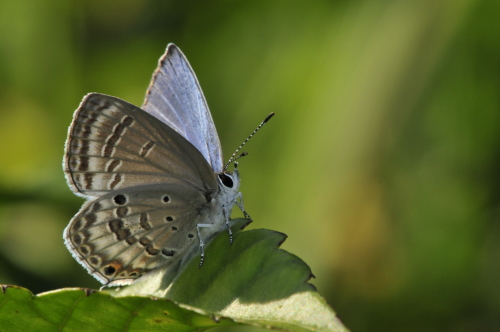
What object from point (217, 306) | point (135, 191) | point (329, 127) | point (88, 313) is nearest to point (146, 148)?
point (135, 191)

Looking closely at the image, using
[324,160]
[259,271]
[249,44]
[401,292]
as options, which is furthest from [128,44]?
[259,271]

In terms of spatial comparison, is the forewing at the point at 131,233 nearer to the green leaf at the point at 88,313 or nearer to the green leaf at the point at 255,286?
the green leaf at the point at 255,286

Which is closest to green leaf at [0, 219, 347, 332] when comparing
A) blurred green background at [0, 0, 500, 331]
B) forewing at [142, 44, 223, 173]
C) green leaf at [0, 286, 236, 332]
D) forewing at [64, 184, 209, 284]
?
green leaf at [0, 286, 236, 332]

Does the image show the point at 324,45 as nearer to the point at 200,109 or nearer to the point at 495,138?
the point at 495,138

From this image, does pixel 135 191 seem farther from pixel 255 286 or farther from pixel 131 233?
pixel 255 286

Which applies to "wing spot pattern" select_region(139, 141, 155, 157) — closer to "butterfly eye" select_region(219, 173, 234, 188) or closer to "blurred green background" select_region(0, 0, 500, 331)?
"butterfly eye" select_region(219, 173, 234, 188)

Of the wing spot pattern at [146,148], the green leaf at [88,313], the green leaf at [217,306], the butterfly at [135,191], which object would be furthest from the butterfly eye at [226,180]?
the green leaf at [88,313]
